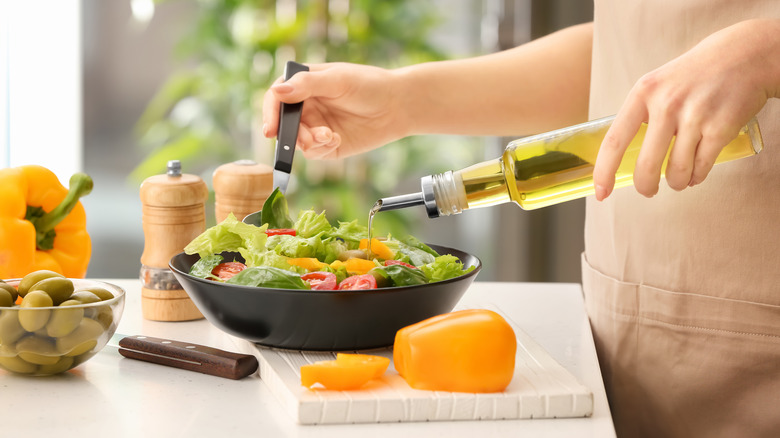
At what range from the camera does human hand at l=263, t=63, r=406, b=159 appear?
3.92 feet

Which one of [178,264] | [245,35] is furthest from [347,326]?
[245,35]

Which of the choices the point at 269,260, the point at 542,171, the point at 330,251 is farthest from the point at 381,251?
the point at 542,171

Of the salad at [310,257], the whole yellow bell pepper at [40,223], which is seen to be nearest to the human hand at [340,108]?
the salad at [310,257]

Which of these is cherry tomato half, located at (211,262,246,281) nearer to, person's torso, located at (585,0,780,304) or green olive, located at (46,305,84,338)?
green olive, located at (46,305,84,338)

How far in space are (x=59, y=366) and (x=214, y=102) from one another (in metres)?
1.90

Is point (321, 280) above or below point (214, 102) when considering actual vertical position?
below

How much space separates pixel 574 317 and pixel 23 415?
79cm

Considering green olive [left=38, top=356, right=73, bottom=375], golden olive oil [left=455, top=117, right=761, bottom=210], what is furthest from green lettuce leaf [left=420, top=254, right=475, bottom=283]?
green olive [left=38, top=356, right=73, bottom=375]

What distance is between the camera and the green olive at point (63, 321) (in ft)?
2.79

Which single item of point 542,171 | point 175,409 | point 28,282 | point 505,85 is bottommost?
point 175,409

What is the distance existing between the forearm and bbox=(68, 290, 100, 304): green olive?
602mm

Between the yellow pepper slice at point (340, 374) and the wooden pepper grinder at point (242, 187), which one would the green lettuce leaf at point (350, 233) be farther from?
the yellow pepper slice at point (340, 374)

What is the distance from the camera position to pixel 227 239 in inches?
41.3

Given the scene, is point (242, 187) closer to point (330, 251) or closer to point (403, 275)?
point (330, 251)
